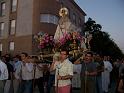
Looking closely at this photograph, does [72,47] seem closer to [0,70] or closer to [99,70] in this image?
[99,70]

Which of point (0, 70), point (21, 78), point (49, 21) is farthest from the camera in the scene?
point (49, 21)

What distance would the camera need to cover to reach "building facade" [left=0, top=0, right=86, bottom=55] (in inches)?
1593

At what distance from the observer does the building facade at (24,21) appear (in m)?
40.5

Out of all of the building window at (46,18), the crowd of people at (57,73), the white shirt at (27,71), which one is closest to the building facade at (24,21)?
the building window at (46,18)

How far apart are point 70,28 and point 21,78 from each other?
110 inches

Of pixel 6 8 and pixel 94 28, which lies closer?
pixel 6 8

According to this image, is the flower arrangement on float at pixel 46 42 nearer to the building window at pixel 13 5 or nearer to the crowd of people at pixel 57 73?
the crowd of people at pixel 57 73

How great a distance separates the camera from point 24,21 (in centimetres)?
4156

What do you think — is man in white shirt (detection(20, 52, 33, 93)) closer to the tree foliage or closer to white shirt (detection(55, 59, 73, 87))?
white shirt (detection(55, 59, 73, 87))

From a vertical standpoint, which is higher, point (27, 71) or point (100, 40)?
point (100, 40)

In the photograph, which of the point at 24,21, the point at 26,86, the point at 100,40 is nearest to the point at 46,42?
the point at 26,86

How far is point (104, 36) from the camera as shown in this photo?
6066 cm

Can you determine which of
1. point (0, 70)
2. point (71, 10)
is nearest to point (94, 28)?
point (71, 10)

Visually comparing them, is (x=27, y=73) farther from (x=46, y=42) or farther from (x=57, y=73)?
(x=57, y=73)
